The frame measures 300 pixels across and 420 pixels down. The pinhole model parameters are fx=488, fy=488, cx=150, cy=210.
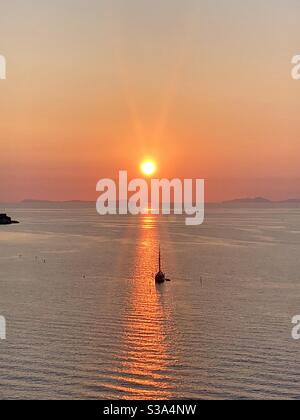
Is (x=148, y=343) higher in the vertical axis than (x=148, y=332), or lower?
lower

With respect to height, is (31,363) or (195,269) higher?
(195,269)

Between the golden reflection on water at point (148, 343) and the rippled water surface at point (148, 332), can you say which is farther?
the rippled water surface at point (148, 332)

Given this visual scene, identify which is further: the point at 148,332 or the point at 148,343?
the point at 148,332

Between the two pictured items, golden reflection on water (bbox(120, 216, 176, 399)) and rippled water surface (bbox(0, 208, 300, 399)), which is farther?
rippled water surface (bbox(0, 208, 300, 399))
